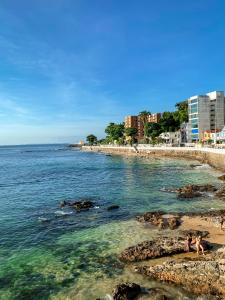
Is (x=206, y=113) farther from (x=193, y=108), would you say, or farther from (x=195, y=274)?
(x=195, y=274)

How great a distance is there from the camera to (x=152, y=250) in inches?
770

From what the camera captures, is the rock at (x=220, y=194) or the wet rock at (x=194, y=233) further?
the rock at (x=220, y=194)

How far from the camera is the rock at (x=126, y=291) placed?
1478 centimetres

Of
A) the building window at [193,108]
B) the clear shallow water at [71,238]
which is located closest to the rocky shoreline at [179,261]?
the clear shallow water at [71,238]

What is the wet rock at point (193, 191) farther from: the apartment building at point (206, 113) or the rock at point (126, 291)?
the apartment building at point (206, 113)

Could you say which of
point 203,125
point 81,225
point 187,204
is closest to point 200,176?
point 187,204

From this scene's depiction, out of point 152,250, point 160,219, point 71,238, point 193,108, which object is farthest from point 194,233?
point 193,108

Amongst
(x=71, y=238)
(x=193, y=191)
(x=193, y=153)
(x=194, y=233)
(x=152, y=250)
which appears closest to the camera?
(x=152, y=250)

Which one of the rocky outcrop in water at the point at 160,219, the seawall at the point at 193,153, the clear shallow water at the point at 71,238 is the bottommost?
the clear shallow water at the point at 71,238

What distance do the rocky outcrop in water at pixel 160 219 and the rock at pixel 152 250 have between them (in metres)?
4.43

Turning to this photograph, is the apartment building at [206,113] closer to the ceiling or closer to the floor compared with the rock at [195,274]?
closer to the ceiling

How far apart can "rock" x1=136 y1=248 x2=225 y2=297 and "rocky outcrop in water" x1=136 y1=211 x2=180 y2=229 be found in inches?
305

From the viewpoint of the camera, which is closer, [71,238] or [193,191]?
[71,238]

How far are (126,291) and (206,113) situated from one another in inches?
5203
